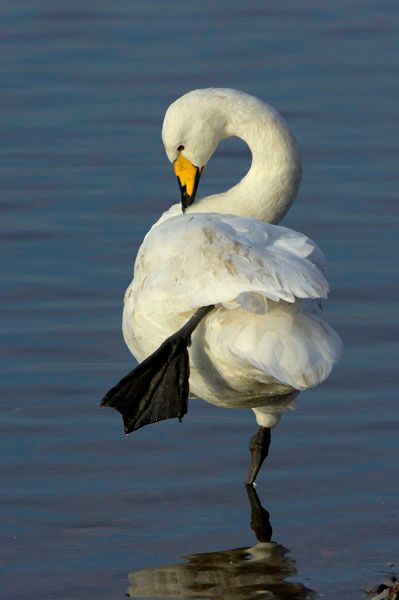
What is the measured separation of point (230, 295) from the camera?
19.9ft

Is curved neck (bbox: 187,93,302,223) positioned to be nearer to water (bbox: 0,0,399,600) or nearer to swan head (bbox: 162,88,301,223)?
swan head (bbox: 162,88,301,223)

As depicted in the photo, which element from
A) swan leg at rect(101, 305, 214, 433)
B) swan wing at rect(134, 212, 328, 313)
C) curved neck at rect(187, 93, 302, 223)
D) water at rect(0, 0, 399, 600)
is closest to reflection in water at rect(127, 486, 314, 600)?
water at rect(0, 0, 399, 600)

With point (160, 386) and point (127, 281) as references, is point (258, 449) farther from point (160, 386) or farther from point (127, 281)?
point (127, 281)

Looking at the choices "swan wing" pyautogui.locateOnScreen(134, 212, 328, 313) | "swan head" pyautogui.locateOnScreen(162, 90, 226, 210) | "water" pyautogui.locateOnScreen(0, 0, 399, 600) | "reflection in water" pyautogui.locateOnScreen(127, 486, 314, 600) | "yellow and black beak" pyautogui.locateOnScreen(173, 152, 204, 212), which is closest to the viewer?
"swan wing" pyautogui.locateOnScreen(134, 212, 328, 313)

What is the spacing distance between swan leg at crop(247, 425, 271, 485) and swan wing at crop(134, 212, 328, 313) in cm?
101

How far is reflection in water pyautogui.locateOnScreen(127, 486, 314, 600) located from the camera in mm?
6195

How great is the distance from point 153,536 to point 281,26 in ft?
28.2

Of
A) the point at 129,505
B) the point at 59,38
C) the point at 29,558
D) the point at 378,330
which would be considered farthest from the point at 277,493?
the point at 59,38

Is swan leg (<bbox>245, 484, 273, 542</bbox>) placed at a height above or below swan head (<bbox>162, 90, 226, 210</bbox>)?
below

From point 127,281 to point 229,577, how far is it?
3.46 meters

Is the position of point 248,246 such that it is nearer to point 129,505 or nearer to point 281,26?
point 129,505

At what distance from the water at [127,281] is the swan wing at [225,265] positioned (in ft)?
3.22

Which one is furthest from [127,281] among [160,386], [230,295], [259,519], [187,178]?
[230,295]

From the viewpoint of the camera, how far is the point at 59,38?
47.4ft
